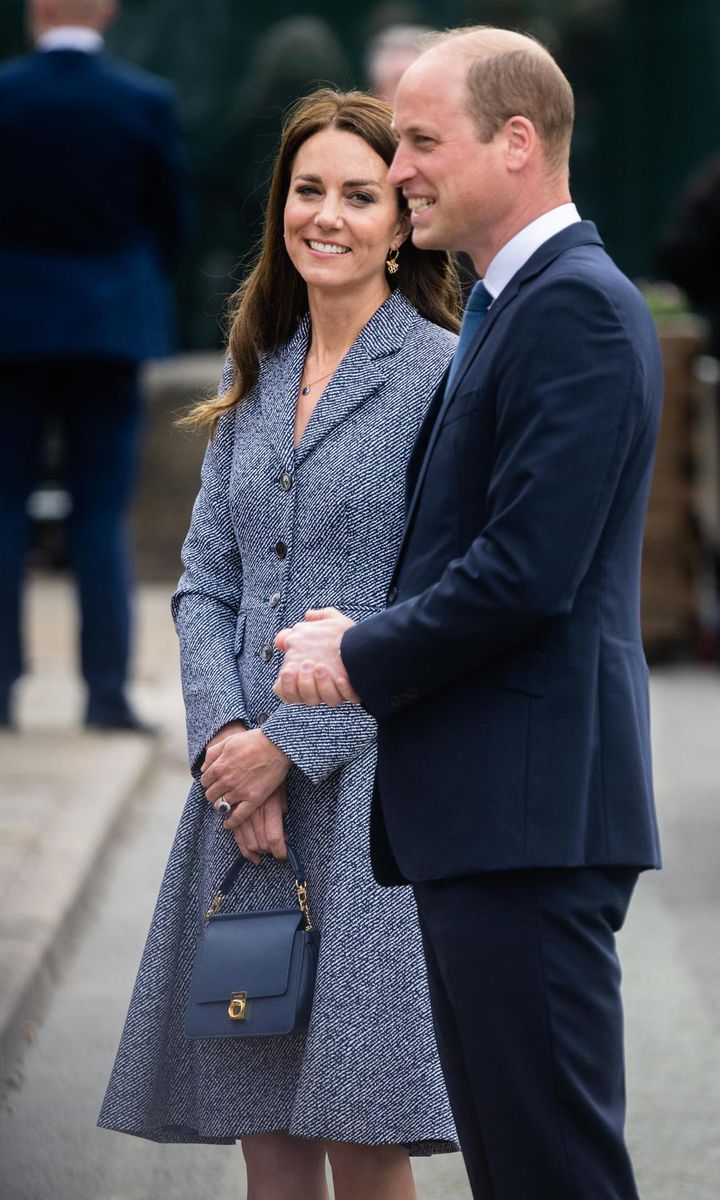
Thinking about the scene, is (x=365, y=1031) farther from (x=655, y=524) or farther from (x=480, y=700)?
(x=655, y=524)

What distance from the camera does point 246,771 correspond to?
293cm

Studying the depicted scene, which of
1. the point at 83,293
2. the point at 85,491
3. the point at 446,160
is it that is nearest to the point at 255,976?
the point at 446,160

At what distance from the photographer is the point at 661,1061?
436 cm

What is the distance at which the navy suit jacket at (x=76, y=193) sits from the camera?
281 inches

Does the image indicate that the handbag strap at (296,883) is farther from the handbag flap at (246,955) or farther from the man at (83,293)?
the man at (83,293)

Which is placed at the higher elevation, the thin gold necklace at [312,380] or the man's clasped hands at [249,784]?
the thin gold necklace at [312,380]

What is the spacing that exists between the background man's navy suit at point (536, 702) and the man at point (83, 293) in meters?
4.89

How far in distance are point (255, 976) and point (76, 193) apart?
15.8ft

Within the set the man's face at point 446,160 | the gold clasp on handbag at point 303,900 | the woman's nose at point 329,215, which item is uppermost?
the man's face at point 446,160

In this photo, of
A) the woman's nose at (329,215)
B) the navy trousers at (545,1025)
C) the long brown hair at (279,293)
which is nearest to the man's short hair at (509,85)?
the woman's nose at (329,215)

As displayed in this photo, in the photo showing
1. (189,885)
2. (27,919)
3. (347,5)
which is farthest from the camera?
(347,5)

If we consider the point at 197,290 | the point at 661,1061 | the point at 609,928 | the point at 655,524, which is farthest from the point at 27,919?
the point at 197,290

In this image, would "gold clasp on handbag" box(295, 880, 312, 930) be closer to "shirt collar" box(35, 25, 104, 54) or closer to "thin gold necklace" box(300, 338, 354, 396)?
"thin gold necklace" box(300, 338, 354, 396)

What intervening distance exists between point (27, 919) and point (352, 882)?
2.27 metres
